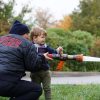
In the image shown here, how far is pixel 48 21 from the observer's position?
59781mm

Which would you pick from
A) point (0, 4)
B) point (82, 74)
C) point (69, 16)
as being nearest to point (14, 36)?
point (82, 74)

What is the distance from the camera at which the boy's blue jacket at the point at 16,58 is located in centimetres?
642

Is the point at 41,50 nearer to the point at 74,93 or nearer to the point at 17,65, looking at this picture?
the point at 17,65

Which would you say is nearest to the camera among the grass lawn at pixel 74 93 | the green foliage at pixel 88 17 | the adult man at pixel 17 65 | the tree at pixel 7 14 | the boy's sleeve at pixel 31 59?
the adult man at pixel 17 65

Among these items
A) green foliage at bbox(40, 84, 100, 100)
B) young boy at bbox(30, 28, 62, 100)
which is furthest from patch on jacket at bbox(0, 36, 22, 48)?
green foliage at bbox(40, 84, 100, 100)

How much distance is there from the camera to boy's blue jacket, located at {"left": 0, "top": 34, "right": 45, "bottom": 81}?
642 centimetres

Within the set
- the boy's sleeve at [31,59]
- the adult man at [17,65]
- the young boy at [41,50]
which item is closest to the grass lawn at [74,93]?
the young boy at [41,50]

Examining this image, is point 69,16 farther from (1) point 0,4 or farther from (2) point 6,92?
(2) point 6,92

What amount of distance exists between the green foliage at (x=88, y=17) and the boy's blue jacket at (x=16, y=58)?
138 ft

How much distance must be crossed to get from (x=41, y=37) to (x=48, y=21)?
52019 millimetres

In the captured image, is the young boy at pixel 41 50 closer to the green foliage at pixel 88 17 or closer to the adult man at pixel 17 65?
the adult man at pixel 17 65

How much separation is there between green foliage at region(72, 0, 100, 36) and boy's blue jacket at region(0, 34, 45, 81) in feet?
138

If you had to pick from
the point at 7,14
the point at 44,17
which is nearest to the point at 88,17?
the point at 44,17

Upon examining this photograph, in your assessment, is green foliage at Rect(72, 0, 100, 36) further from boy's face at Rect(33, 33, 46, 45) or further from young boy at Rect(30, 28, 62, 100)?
boy's face at Rect(33, 33, 46, 45)
